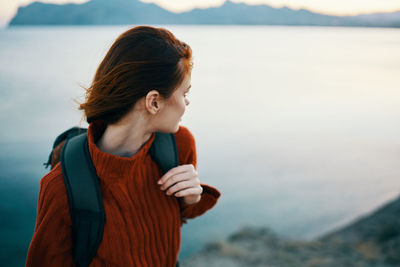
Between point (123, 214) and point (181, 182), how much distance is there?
0.21 meters

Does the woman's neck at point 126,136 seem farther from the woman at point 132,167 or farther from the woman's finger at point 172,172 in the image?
the woman's finger at point 172,172

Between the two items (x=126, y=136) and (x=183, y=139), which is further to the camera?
(x=183, y=139)

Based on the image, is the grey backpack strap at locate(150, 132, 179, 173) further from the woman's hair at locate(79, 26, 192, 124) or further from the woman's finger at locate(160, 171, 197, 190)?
the woman's hair at locate(79, 26, 192, 124)

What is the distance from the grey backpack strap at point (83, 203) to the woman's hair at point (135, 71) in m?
0.17

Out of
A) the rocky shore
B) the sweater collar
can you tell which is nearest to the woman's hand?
the sweater collar

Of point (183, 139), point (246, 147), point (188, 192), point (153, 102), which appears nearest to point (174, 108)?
point (153, 102)

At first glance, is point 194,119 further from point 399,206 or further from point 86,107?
point 86,107

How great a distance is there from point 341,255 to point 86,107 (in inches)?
119

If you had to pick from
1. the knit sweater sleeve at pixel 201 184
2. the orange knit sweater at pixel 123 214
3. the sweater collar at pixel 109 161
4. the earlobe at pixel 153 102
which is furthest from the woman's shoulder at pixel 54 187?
the knit sweater sleeve at pixel 201 184

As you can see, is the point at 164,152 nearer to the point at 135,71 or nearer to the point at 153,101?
the point at 153,101

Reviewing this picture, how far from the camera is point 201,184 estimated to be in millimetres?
1166

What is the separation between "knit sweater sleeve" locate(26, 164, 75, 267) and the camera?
2.64ft

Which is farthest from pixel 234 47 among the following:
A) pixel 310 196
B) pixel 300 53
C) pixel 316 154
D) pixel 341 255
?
pixel 341 255

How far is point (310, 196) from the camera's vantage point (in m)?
4.96
